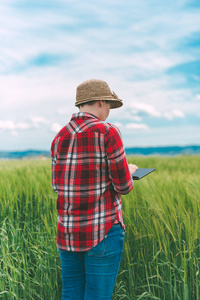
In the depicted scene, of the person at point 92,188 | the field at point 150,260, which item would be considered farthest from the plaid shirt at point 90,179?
the field at point 150,260

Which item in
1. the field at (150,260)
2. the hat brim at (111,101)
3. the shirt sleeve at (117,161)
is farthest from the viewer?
the field at (150,260)

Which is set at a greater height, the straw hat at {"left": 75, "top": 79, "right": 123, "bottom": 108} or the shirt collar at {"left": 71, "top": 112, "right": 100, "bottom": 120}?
the straw hat at {"left": 75, "top": 79, "right": 123, "bottom": 108}

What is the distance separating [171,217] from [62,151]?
3.12 feet

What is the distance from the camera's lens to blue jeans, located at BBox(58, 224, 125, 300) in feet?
4.21

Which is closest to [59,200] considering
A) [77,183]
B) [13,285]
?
[77,183]

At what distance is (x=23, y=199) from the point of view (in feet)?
10.6

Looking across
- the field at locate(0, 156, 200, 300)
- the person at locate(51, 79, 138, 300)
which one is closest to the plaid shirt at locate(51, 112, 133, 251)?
the person at locate(51, 79, 138, 300)

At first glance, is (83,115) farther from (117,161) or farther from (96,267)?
(96,267)

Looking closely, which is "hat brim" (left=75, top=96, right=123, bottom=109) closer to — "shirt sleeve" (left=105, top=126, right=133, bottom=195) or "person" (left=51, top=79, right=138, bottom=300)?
"person" (left=51, top=79, right=138, bottom=300)

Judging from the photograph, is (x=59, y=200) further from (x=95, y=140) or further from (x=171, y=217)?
(x=171, y=217)

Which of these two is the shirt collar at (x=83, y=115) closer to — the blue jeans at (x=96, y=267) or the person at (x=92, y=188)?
the person at (x=92, y=188)

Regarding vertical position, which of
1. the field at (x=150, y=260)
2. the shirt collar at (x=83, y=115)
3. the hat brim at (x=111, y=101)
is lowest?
the field at (x=150, y=260)

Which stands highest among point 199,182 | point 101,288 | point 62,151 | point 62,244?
point 62,151

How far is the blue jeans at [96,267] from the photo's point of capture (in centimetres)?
128
